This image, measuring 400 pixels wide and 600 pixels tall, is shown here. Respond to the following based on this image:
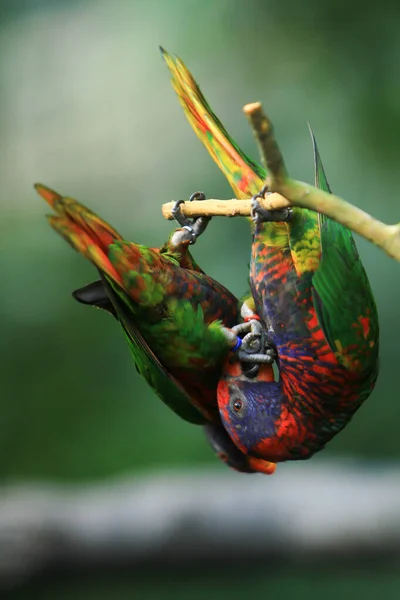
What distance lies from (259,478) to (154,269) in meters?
1.70

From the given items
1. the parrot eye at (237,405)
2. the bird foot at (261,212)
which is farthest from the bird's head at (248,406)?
the bird foot at (261,212)

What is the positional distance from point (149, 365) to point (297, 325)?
0.82ft

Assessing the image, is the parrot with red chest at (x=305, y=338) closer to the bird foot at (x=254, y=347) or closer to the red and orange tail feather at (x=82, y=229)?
the bird foot at (x=254, y=347)

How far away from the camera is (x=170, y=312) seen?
3.81ft

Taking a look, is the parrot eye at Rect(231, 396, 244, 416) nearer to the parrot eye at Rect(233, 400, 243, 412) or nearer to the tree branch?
the parrot eye at Rect(233, 400, 243, 412)

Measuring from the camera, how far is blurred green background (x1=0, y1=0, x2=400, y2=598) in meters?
2.52

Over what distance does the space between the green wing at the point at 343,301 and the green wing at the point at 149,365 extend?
28cm

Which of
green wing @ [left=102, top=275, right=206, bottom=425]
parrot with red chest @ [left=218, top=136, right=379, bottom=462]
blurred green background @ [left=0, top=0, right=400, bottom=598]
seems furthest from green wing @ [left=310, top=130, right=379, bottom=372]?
blurred green background @ [left=0, top=0, right=400, bottom=598]

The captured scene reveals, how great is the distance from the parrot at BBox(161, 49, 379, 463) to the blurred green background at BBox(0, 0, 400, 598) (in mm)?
1282

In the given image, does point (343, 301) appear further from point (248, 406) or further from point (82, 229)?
point (82, 229)

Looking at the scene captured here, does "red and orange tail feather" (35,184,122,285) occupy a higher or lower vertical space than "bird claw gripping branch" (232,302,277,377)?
higher

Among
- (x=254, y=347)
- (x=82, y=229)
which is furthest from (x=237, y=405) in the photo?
(x=82, y=229)

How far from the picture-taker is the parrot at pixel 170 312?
1105 mm

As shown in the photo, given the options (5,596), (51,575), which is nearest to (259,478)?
(51,575)
